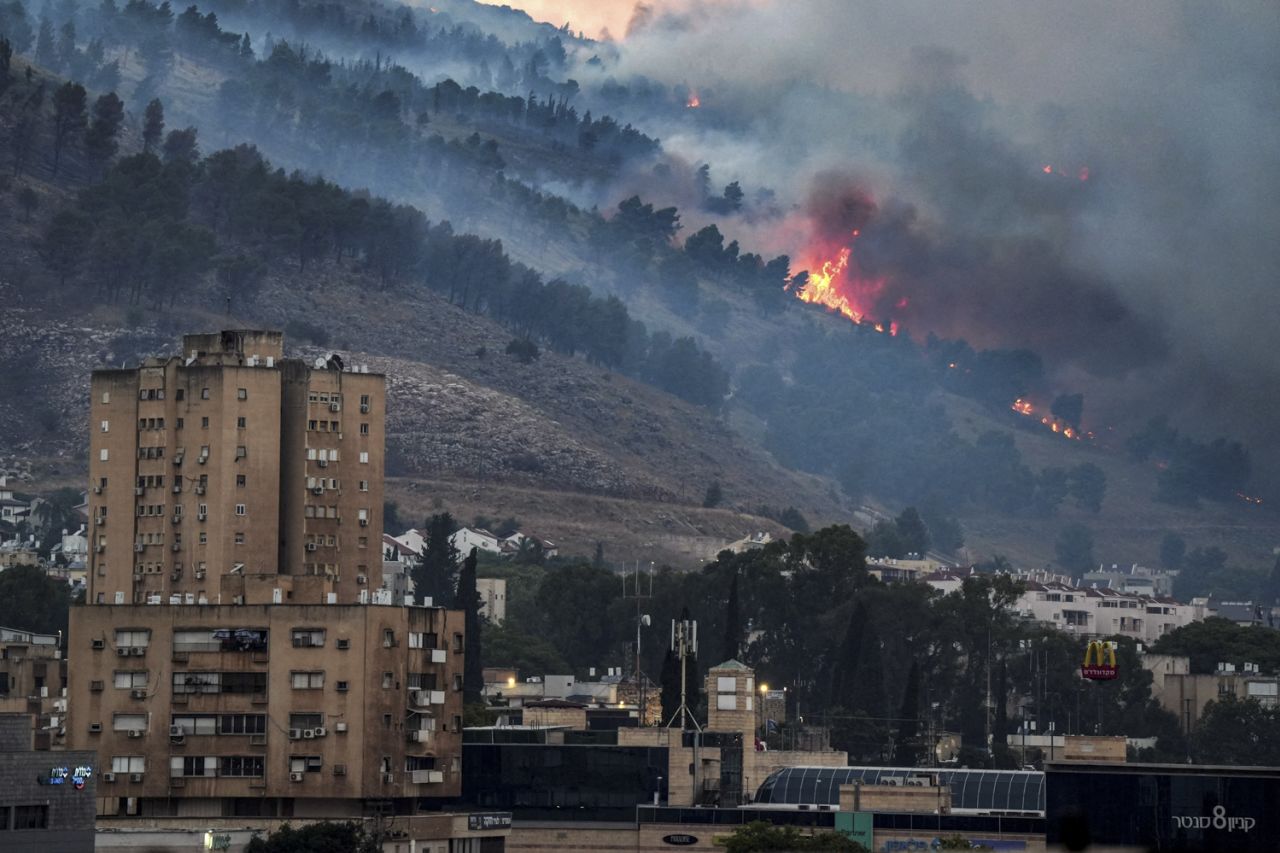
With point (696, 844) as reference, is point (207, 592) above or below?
above

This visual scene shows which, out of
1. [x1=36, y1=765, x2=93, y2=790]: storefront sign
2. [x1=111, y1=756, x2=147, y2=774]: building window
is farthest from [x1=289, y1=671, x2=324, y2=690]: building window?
[x1=36, y1=765, x2=93, y2=790]: storefront sign

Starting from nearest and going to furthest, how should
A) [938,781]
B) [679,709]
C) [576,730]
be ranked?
[938,781] < [576,730] < [679,709]

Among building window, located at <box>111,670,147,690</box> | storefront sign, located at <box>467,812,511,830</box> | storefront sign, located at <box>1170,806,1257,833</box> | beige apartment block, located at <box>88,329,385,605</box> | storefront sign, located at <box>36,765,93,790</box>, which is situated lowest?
storefront sign, located at <box>467,812,511,830</box>

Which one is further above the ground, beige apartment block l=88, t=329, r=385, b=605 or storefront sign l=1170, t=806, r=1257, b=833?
beige apartment block l=88, t=329, r=385, b=605

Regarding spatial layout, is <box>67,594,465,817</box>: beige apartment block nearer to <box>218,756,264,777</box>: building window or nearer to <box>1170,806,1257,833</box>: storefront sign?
<box>218,756,264,777</box>: building window

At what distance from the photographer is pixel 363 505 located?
198125 millimetres

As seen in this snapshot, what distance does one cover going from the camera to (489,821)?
512 feet

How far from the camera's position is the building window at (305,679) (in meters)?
154

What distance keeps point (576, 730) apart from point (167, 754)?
33.5 m

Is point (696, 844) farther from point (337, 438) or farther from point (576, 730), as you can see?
point (337, 438)

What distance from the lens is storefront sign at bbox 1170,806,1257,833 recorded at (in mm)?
121875

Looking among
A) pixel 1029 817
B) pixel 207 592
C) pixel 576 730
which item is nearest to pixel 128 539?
pixel 207 592

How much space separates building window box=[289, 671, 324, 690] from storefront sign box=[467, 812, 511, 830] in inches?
386

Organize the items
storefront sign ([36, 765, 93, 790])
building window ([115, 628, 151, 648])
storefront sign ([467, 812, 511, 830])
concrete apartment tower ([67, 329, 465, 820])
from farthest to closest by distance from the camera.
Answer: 1. storefront sign ([467, 812, 511, 830])
2. building window ([115, 628, 151, 648])
3. concrete apartment tower ([67, 329, 465, 820])
4. storefront sign ([36, 765, 93, 790])
